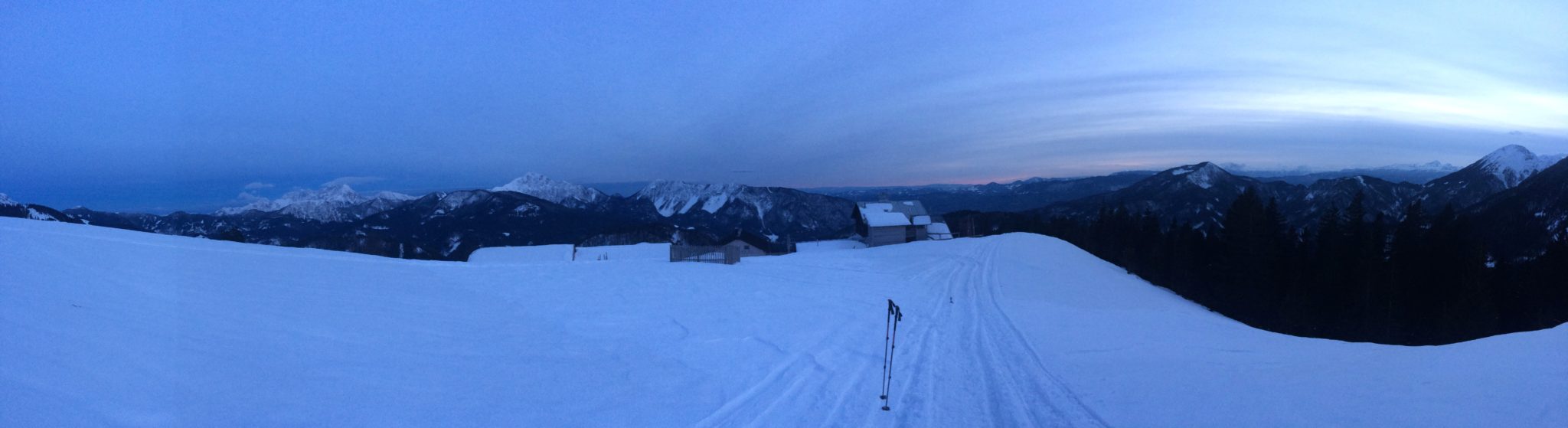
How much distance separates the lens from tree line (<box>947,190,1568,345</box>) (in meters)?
23.8

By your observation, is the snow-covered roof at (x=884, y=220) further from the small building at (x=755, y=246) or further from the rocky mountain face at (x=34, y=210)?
the rocky mountain face at (x=34, y=210)

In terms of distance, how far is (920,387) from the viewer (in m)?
7.49

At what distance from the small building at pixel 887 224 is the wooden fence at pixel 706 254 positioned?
946 inches

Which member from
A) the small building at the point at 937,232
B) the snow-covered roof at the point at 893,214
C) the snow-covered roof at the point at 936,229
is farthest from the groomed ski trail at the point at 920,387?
the snow-covered roof at the point at 936,229

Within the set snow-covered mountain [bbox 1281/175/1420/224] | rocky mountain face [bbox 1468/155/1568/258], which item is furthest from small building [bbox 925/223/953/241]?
snow-covered mountain [bbox 1281/175/1420/224]

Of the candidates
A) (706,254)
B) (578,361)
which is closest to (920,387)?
(578,361)

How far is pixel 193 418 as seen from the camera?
3744mm

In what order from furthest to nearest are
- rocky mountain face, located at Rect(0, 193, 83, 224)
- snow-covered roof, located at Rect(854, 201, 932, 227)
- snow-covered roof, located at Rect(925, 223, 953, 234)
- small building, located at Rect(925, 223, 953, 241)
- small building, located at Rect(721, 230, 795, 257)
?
snow-covered roof, located at Rect(925, 223, 953, 234)
small building, located at Rect(925, 223, 953, 241)
small building, located at Rect(721, 230, 795, 257)
snow-covered roof, located at Rect(854, 201, 932, 227)
rocky mountain face, located at Rect(0, 193, 83, 224)

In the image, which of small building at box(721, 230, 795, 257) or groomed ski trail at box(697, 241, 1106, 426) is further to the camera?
small building at box(721, 230, 795, 257)

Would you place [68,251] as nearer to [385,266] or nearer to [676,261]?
[385,266]

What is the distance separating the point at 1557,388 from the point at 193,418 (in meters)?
11.9

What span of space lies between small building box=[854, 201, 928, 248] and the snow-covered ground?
3613cm

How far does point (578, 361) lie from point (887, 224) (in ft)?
144

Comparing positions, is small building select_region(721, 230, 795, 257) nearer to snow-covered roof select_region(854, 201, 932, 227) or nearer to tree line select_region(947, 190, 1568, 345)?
snow-covered roof select_region(854, 201, 932, 227)
